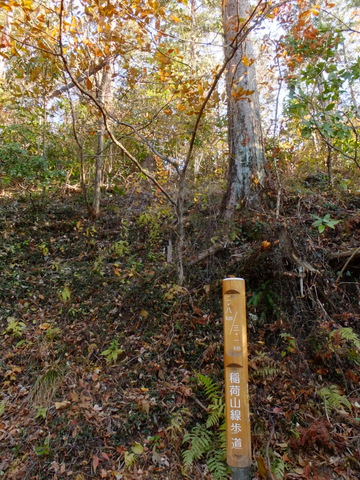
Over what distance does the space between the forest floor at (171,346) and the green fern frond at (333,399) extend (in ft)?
0.08

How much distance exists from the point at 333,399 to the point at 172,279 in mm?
2808

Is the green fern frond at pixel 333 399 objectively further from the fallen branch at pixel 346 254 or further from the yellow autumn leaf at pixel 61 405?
the yellow autumn leaf at pixel 61 405

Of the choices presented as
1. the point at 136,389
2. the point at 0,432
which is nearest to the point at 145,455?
the point at 136,389

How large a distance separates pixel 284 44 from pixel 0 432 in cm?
747

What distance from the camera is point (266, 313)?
497 centimetres

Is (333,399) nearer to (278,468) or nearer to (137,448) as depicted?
(278,468)

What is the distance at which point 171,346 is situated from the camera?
4.71 meters

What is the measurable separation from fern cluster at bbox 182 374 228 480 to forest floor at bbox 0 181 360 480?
2cm

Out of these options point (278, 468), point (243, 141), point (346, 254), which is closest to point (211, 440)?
point (278, 468)

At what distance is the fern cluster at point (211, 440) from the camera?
3.38 m

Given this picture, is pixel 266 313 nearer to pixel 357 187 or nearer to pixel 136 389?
pixel 136 389

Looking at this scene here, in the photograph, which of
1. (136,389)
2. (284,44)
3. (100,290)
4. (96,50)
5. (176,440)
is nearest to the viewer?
(176,440)

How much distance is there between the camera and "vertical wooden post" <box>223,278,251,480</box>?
3.01m

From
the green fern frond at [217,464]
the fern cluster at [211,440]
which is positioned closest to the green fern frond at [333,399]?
the fern cluster at [211,440]
